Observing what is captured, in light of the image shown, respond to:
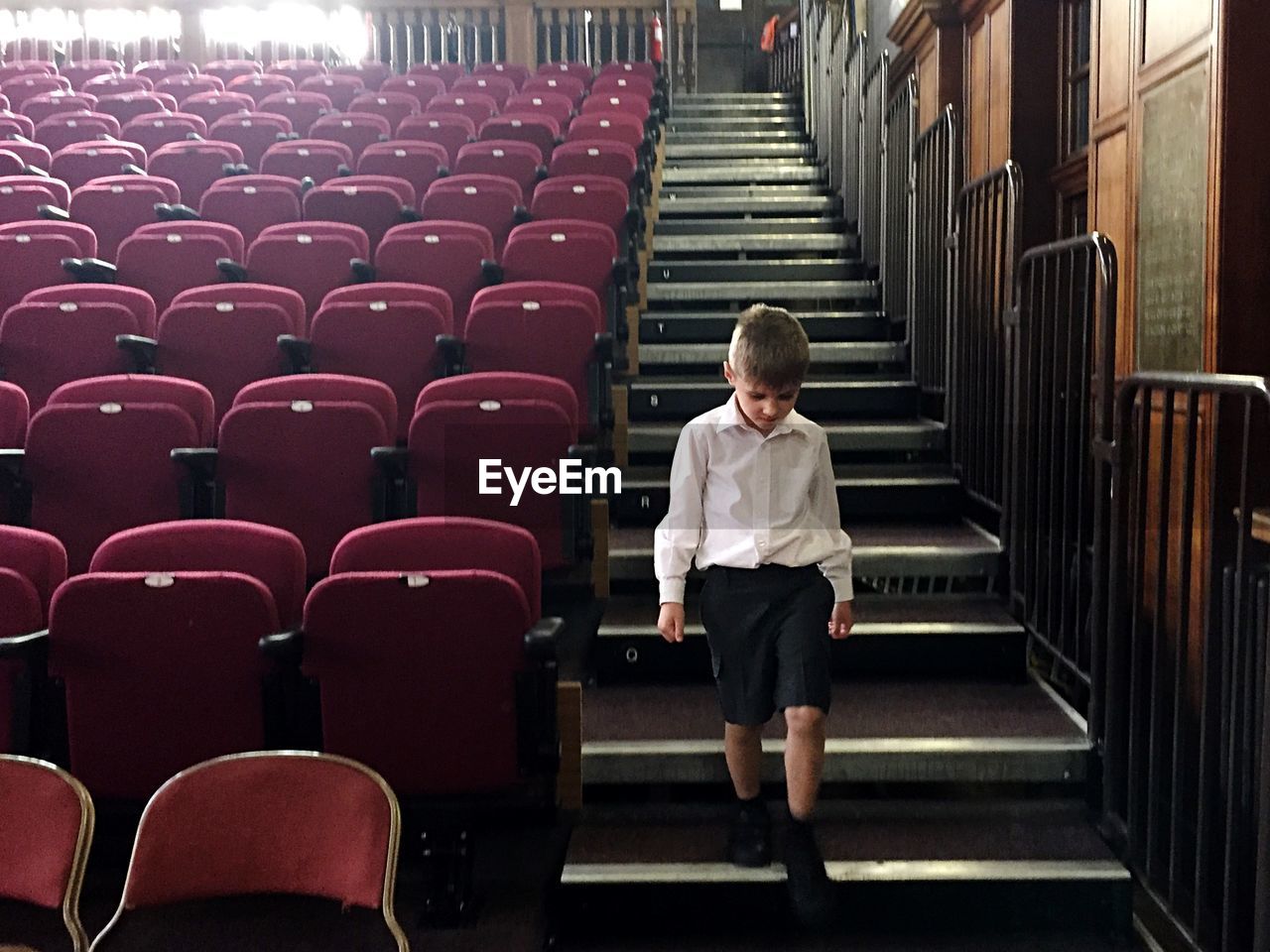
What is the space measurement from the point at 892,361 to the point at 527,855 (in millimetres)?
1529

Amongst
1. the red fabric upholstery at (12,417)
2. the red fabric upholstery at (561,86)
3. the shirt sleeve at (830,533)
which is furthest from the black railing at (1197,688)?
the red fabric upholstery at (561,86)

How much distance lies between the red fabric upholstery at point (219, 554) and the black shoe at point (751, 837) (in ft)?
1.90

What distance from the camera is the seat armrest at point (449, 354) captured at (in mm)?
2002

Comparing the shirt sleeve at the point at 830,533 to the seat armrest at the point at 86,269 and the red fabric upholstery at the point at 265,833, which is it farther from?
the seat armrest at the point at 86,269

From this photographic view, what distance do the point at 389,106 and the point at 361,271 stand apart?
210cm

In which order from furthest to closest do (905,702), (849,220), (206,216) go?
1. (849,220)
2. (206,216)
3. (905,702)

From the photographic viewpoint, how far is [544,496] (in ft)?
5.47

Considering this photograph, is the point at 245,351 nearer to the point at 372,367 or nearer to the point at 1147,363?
the point at 372,367

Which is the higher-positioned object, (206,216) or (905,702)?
(206,216)

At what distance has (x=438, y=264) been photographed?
8.13 ft

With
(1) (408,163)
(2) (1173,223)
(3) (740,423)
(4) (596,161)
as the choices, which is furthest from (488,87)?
(3) (740,423)

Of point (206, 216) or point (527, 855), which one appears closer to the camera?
point (527, 855)

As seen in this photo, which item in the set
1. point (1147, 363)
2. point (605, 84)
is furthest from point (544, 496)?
point (605, 84)

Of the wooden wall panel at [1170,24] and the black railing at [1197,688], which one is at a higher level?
the wooden wall panel at [1170,24]
